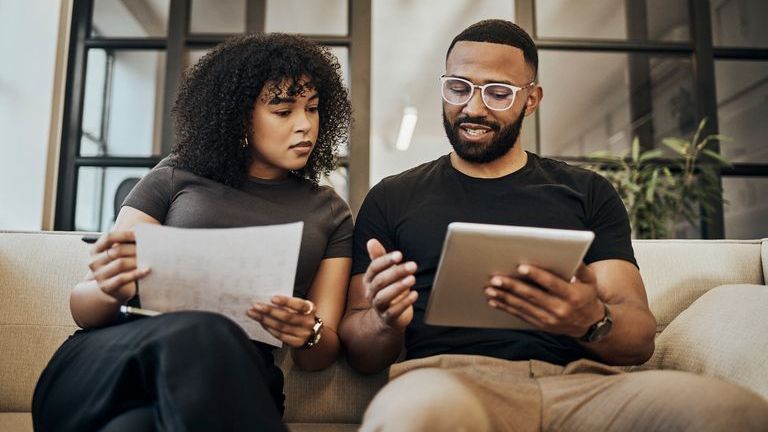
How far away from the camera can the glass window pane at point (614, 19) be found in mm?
3332

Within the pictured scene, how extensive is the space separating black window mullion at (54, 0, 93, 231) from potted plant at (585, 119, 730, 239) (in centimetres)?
234

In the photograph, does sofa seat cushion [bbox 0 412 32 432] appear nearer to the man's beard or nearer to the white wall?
the man's beard

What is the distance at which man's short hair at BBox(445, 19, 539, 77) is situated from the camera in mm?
1515

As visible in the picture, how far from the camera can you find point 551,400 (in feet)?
3.53

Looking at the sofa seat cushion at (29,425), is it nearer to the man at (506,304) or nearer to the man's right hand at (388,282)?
the man at (506,304)

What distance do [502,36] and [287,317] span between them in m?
0.84

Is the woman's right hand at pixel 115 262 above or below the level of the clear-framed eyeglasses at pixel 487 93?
below

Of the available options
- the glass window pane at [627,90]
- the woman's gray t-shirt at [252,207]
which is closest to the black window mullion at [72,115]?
the woman's gray t-shirt at [252,207]

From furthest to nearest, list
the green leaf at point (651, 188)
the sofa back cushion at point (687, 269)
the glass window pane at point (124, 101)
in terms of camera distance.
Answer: the glass window pane at point (124, 101) → the green leaf at point (651, 188) → the sofa back cushion at point (687, 269)

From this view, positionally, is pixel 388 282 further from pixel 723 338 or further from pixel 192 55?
pixel 192 55

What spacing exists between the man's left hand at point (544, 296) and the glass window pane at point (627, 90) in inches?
91.4

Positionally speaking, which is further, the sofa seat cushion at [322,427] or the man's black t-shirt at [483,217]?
the sofa seat cushion at [322,427]

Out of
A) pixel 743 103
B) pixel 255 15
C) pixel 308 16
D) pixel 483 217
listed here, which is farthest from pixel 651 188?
pixel 255 15

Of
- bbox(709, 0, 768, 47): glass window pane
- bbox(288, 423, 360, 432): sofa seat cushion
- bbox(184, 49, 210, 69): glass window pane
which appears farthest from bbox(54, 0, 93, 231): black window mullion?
bbox(709, 0, 768, 47): glass window pane
